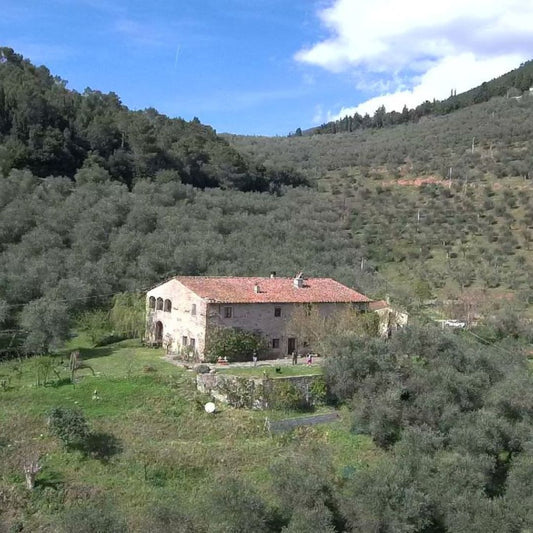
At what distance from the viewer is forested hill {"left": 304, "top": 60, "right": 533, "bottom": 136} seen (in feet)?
374

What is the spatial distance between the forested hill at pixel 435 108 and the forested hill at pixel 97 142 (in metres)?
53.3

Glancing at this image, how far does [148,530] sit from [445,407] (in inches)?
480

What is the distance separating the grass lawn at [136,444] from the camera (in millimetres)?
19047

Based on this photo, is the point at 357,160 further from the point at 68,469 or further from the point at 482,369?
the point at 68,469

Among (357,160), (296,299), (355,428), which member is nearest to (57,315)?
(296,299)

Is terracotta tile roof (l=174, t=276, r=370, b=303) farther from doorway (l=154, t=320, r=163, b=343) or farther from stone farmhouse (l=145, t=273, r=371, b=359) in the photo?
doorway (l=154, t=320, r=163, b=343)

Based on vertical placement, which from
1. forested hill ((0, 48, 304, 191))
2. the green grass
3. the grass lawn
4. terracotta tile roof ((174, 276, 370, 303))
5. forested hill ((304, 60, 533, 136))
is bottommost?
the grass lawn

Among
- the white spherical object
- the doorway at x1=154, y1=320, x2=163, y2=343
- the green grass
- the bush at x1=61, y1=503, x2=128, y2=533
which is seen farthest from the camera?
the doorway at x1=154, y1=320, x2=163, y2=343

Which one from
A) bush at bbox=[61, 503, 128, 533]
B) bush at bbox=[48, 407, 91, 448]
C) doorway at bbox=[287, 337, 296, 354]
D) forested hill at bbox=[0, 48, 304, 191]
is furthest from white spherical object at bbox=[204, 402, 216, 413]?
forested hill at bbox=[0, 48, 304, 191]

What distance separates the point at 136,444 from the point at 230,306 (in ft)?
31.2

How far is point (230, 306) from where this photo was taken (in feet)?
96.1

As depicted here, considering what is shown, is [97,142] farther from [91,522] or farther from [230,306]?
[91,522]

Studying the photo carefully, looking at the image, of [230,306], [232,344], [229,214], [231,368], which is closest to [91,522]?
[231,368]

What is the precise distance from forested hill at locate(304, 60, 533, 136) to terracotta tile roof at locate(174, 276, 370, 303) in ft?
290
